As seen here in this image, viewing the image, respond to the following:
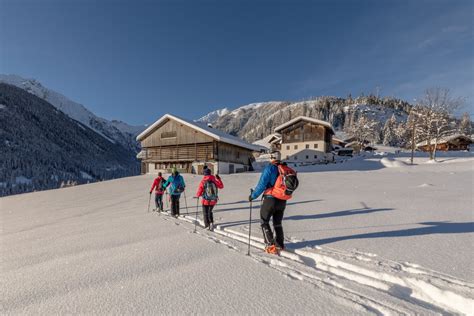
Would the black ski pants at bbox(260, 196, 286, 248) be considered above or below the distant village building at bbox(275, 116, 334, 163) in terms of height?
below

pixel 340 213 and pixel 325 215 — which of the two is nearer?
pixel 325 215

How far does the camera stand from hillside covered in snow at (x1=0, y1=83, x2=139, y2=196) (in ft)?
217

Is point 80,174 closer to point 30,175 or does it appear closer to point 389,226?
point 30,175

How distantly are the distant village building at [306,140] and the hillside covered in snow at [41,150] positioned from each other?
157 ft

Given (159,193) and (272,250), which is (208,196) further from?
(159,193)

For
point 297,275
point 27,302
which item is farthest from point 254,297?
point 27,302

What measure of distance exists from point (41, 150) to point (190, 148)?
288ft

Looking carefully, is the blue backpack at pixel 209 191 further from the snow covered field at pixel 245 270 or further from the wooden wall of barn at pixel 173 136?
the wooden wall of barn at pixel 173 136

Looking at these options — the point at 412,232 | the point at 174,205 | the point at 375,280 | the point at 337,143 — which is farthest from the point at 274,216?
the point at 337,143

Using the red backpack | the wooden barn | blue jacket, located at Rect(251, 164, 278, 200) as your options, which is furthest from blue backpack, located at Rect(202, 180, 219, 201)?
the wooden barn

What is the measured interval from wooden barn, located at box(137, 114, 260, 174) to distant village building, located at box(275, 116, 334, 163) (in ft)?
47.8

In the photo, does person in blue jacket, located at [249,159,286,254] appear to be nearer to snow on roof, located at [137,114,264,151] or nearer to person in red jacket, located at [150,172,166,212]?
person in red jacket, located at [150,172,166,212]

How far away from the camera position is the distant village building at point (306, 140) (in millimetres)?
41062

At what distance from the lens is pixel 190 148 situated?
28062mm
